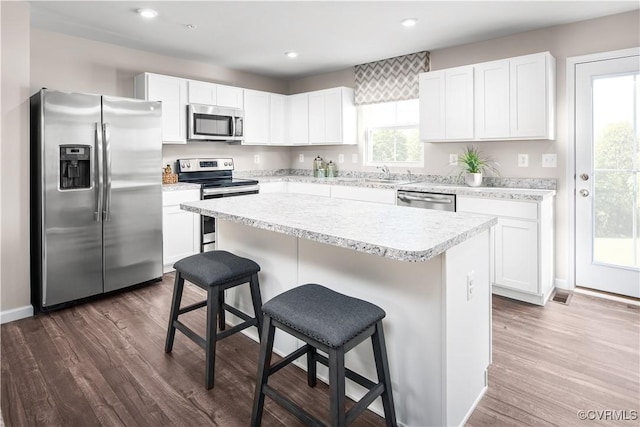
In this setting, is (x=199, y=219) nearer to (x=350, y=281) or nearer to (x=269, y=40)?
(x=269, y=40)

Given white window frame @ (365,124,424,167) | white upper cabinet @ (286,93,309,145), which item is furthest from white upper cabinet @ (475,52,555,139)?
white upper cabinet @ (286,93,309,145)

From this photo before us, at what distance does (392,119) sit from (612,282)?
2.85 metres

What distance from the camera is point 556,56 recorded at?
343 centimetres

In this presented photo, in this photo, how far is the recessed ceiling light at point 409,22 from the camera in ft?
10.8

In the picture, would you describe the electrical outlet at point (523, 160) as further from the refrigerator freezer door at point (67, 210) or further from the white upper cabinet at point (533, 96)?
the refrigerator freezer door at point (67, 210)

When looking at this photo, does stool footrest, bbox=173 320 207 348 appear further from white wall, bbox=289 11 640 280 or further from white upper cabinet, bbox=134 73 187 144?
white wall, bbox=289 11 640 280

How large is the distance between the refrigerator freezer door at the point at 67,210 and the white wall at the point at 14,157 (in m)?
0.13

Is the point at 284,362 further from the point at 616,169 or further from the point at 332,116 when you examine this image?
the point at 332,116

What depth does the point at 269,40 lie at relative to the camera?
3.86 metres

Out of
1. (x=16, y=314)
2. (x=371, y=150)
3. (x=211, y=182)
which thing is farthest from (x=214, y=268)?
(x=371, y=150)

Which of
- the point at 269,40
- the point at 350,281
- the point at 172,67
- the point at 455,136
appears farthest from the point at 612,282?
the point at 172,67

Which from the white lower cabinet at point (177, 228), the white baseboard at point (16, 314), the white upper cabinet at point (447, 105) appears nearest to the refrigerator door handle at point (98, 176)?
the white lower cabinet at point (177, 228)

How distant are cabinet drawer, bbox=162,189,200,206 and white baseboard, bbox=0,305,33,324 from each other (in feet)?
4.60

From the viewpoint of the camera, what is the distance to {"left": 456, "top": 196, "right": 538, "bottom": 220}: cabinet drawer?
3.09 metres
